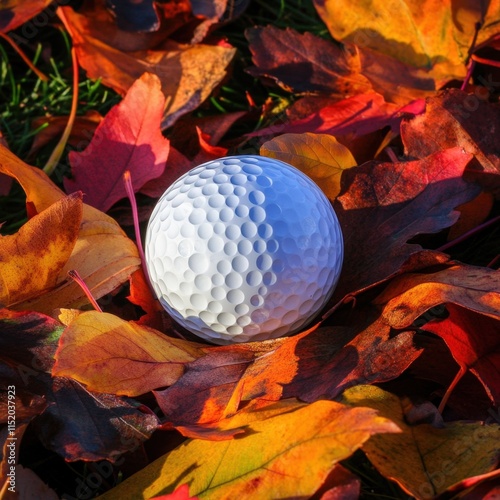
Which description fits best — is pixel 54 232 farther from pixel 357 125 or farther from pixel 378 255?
pixel 357 125

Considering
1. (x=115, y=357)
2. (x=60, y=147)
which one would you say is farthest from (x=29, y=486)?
(x=60, y=147)

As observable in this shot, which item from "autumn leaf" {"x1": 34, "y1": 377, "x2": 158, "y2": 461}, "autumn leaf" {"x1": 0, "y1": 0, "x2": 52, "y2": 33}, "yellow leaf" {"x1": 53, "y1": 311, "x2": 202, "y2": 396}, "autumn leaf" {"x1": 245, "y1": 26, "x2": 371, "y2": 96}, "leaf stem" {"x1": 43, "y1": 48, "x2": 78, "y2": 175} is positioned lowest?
"autumn leaf" {"x1": 34, "y1": 377, "x2": 158, "y2": 461}

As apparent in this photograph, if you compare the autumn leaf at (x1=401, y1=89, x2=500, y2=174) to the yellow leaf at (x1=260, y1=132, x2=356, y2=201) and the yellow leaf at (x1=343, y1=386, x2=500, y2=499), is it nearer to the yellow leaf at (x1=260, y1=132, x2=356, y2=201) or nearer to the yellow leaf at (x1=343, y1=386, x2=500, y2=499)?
the yellow leaf at (x1=260, y1=132, x2=356, y2=201)

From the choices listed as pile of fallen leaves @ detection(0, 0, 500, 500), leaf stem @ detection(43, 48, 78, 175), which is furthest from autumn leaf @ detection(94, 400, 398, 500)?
leaf stem @ detection(43, 48, 78, 175)

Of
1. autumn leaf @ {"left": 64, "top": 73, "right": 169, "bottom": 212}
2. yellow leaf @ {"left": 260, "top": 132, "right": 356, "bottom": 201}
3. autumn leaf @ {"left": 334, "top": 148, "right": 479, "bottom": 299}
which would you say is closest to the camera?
autumn leaf @ {"left": 334, "top": 148, "right": 479, "bottom": 299}

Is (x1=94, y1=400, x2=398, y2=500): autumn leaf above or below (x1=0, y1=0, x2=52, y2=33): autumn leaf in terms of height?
below

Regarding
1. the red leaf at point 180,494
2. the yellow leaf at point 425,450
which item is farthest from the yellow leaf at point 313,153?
the red leaf at point 180,494

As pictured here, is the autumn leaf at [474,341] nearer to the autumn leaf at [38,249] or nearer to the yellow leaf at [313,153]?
the yellow leaf at [313,153]

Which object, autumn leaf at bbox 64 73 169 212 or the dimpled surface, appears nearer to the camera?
the dimpled surface

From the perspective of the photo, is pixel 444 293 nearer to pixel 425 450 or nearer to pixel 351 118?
pixel 425 450
